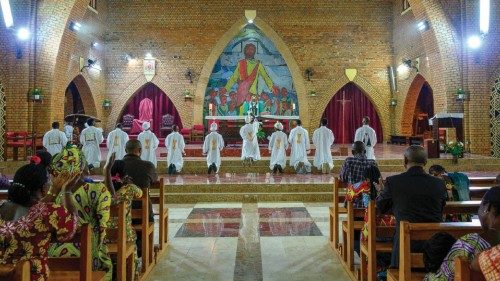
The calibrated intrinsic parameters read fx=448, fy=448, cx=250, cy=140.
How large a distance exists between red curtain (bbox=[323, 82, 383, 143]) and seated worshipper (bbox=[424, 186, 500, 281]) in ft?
56.0

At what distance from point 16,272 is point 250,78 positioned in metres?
17.4

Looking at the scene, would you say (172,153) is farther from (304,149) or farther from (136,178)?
(136,178)

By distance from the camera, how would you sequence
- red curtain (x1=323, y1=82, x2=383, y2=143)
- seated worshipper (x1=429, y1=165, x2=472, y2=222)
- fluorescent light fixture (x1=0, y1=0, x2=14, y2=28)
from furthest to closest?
red curtain (x1=323, y1=82, x2=383, y2=143) < fluorescent light fixture (x1=0, y1=0, x2=14, y2=28) < seated worshipper (x1=429, y1=165, x2=472, y2=222)

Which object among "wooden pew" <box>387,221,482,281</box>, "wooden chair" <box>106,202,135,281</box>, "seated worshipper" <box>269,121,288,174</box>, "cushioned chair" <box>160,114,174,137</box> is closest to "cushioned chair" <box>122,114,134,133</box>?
"cushioned chair" <box>160,114,174,137</box>

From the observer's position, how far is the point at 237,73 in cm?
1888

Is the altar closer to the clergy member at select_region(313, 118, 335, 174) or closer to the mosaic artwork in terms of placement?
the clergy member at select_region(313, 118, 335, 174)

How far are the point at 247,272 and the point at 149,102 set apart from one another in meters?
15.3

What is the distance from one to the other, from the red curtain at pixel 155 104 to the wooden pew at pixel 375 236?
15521 mm

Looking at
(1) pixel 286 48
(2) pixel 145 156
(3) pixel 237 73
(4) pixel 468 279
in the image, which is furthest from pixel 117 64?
(4) pixel 468 279

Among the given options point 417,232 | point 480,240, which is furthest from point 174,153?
point 480,240

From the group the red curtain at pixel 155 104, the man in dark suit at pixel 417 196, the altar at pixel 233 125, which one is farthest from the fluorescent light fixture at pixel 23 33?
the man in dark suit at pixel 417 196

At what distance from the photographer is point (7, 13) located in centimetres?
1168

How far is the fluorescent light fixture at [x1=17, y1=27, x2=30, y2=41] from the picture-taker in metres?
12.1

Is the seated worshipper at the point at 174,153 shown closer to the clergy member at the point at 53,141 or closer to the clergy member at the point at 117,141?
the clergy member at the point at 117,141
